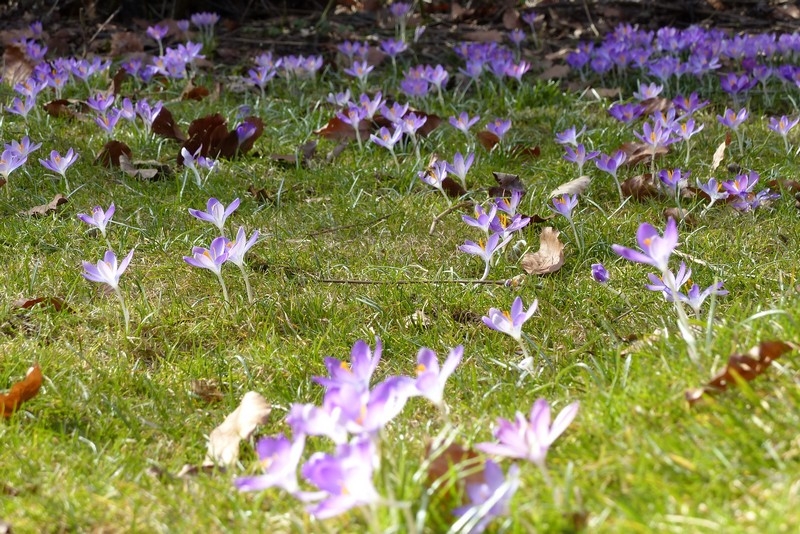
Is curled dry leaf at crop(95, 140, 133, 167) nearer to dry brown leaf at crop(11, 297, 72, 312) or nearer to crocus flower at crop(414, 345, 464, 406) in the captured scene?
dry brown leaf at crop(11, 297, 72, 312)

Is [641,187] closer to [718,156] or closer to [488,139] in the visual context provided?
[718,156]

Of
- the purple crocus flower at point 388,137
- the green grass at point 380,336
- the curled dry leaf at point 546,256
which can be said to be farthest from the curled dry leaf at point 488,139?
the curled dry leaf at point 546,256

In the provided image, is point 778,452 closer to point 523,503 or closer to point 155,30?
point 523,503

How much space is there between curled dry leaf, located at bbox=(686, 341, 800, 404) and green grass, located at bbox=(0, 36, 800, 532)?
23 mm

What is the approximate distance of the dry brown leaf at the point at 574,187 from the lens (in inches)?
135

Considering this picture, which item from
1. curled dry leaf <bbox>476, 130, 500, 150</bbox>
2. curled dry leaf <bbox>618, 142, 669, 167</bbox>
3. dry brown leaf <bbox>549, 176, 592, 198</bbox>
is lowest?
dry brown leaf <bbox>549, 176, 592, 198</bbox>

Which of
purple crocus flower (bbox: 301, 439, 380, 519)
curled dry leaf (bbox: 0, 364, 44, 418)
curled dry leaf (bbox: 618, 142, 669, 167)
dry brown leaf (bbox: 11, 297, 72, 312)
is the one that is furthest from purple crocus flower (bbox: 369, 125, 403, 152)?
purple crocus flower (bbox: 301, 439, 380, 519)

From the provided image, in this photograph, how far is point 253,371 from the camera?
8.16 ft

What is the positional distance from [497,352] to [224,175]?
5.52 ft

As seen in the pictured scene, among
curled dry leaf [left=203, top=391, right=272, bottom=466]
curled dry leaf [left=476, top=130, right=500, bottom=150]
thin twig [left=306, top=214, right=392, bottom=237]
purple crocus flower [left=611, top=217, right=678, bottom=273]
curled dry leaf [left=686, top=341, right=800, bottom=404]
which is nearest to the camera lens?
curled dry leaf [left=686, top=341, right=800, bottom=404]

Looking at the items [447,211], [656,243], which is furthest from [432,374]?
[447,211]

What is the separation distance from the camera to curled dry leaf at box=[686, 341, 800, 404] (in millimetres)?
1701

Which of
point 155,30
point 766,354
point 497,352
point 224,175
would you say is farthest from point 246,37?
point 766,354

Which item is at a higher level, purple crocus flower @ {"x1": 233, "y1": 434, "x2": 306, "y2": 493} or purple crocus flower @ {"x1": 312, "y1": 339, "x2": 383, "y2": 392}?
purple crocus flower @ {"x1": 312, "y1": 339, "x2": 383, "y2": 392}
